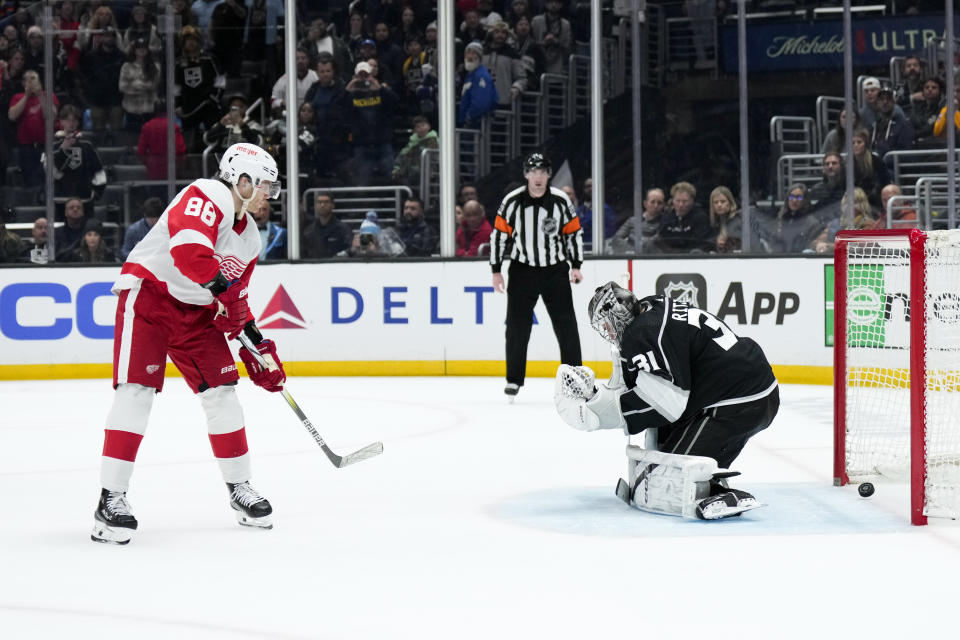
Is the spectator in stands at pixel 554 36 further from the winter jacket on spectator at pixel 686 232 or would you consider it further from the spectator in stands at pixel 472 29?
the winter jacket on spectator at pixel 686 232

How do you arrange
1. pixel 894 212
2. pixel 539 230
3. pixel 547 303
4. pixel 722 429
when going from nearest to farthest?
pixel 722 429 → pixel 539 230 → pixel 547 303 → pixel 894 212

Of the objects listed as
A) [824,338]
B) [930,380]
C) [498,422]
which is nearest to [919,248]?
[930,380]

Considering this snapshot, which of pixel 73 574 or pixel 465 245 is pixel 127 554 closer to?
pixel 73 574

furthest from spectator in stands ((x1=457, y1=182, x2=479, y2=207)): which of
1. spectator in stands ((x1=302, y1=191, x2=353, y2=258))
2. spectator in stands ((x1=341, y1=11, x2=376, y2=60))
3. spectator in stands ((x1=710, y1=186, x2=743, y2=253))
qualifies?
spectator in stands ((x1=710, y1=186, x2=743, y2=253))

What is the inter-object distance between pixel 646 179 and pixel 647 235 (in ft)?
1.41

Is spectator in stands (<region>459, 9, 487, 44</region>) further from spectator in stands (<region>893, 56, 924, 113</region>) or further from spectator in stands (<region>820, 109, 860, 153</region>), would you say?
spectator in stands (<region>893, 56, 924, 113</region>)

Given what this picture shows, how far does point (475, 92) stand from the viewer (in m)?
9.19

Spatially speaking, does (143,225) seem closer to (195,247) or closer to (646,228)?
(646,228)

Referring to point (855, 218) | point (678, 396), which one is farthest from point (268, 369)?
point (855, 218)

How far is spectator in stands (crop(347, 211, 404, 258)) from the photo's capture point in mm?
8969

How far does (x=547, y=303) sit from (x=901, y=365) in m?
2.85

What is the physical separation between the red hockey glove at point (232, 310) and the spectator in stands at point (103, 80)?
6.24m

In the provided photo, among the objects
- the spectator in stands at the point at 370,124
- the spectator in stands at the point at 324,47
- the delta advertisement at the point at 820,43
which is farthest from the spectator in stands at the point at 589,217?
the spectator in stands at the point at 324,47

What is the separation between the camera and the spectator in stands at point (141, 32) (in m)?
9.39
